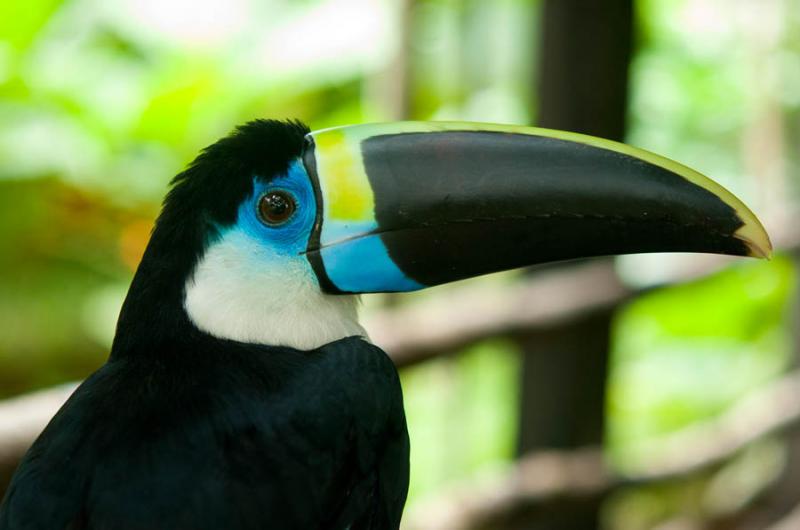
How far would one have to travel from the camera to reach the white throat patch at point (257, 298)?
6.60 ft

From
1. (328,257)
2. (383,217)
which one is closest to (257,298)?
(328,257)

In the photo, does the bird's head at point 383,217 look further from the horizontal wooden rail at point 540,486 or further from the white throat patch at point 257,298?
the horizontal wooden rail at point 540,486

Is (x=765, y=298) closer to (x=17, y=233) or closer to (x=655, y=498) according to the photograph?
(x=655, y=498)

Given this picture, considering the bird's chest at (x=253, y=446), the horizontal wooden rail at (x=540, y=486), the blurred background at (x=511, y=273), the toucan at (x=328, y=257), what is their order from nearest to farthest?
1. the bird's chest at (x=253, y=446)
2. the toucan at (x=328, y=257)
3. the horizontal wooden rail at (x=540, y=486)
4. the blurred background at (x=511, y=273)

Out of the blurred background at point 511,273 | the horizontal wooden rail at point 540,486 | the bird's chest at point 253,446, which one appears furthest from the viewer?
the blurred background at point 511,273

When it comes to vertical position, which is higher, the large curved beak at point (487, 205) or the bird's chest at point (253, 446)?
the large curved beak at point (487, 205)

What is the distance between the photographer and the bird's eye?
205 centimetres

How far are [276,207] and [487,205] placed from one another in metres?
0.35

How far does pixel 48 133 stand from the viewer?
494 centimetres

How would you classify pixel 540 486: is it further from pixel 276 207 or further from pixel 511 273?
pixel 276 207

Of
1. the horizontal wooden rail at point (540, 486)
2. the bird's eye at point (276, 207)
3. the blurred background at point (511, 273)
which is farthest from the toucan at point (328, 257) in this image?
the horizontal wooden rail at point (540, 486)

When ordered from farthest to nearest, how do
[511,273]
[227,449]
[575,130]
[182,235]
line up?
[511,273], [575,130], [182,235], [227,449]

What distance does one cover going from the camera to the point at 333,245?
2078 mm

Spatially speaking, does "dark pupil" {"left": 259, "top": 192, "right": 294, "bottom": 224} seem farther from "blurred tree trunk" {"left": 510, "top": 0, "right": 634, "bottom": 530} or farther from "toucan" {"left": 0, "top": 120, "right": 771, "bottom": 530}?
"blurred tree trunk" {"left": 510, "top": 0, "right": 634, "bottom": 530}
